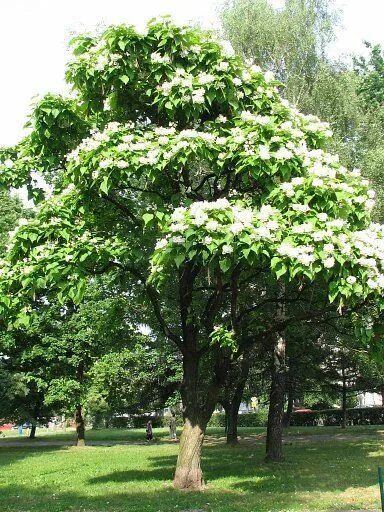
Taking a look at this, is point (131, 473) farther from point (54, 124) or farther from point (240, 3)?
point (240, 3)

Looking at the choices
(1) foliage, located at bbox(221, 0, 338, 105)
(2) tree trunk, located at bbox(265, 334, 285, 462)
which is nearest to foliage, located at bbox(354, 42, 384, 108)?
(1) foliage, located at bbox(221, 0, 338, 105)

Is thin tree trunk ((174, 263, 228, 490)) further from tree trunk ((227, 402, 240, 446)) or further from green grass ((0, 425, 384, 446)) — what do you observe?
green grass ((0, 425, 384, 446))

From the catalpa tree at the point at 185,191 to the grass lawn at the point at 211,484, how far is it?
1341 mm

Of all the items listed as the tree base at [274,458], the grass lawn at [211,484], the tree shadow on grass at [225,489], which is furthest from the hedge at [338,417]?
the tree base at [274,458]

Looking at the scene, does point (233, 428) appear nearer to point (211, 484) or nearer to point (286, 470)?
point (286, 470)

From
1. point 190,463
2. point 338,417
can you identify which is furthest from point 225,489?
point 338,417

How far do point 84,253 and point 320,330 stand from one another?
53.3ft

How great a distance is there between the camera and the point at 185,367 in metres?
12.8

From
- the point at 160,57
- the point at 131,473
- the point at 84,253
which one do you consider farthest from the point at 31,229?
the point at 131,473

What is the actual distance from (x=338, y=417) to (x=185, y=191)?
38.3m

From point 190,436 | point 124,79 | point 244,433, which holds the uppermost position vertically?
point 124,79

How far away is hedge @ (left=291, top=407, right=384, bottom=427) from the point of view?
4415 cm

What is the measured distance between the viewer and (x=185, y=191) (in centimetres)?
1200

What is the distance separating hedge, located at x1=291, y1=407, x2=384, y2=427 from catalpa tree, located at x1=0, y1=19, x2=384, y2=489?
34.8 metres
